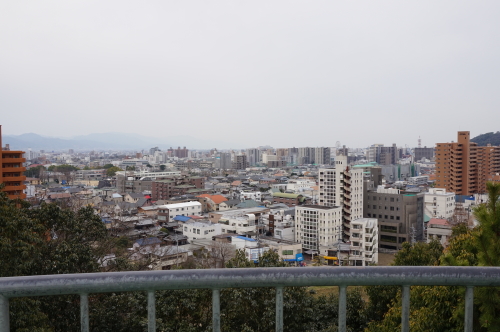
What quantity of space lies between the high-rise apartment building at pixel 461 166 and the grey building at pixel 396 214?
6.05m

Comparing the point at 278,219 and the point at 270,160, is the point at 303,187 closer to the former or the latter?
the point at 278,219

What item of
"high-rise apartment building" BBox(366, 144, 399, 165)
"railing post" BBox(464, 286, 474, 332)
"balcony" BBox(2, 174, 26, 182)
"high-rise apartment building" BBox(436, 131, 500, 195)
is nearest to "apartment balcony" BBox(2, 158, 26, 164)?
→ "balcony" BBox(2, 174, 26, 182)

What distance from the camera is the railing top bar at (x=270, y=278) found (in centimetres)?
55

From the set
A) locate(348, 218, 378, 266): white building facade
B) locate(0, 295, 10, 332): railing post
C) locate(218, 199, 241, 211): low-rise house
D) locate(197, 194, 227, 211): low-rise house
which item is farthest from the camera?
locate(197, 194, 227, 211): low-rise house

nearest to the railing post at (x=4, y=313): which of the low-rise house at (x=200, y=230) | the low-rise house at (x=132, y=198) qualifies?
the low-rise house at (x=200, y=230)

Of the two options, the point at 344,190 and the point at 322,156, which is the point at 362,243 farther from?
the point at 322,156

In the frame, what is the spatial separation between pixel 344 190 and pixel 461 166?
8.44 meters

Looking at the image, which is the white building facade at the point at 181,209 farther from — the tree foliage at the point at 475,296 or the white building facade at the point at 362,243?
the tree foliage at the point at 475,296

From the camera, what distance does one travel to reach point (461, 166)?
55.1ft

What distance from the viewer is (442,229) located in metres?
10.0

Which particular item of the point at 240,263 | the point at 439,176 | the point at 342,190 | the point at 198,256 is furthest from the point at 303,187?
the point at 240,263

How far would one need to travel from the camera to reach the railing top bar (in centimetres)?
55

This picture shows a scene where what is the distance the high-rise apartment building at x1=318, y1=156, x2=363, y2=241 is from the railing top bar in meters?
10.1

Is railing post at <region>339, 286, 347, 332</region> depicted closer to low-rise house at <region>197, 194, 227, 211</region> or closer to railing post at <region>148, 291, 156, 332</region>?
railing post at <region>148, 291, 156, 332</region>
